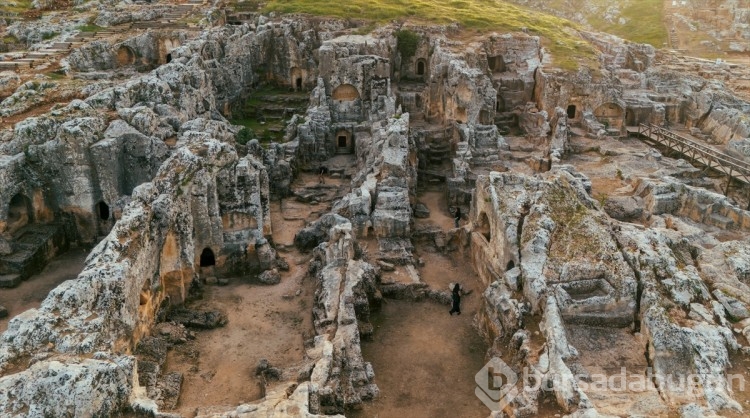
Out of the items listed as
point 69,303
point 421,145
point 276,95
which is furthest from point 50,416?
point 276,95

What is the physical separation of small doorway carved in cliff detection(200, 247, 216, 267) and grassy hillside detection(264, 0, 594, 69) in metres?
A: 28.6

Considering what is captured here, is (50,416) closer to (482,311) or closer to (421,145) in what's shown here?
(482,311)

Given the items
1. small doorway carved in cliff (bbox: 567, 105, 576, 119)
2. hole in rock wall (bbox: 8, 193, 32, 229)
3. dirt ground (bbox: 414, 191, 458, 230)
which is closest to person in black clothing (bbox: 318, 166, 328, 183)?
dirt ground (bbox: 414, 191, 458, 230)

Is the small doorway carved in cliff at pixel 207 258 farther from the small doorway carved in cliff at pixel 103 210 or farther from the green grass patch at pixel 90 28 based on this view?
the green grass patch at pixel 90 28

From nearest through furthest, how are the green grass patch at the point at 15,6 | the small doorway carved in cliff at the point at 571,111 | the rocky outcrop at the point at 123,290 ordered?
1. the rocky outcrop at the point at 123,290
2. the small doorway carved in cliff at the point at 571,111
3. the green grass patch at the point at 15,6

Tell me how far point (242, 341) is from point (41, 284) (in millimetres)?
8085

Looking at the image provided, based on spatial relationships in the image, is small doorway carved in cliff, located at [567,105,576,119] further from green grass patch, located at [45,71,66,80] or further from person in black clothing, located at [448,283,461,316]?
green grass patch, located at [45,71,66,80]

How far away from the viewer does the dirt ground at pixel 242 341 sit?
1795cm

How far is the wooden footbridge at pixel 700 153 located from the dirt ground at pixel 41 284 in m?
28.3

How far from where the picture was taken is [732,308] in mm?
17609

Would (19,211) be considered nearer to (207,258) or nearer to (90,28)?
(207,258)

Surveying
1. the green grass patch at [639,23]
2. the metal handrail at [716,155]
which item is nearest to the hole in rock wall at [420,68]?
the metal handrail at [716,155]

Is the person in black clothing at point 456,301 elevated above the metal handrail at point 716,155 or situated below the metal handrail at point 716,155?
below

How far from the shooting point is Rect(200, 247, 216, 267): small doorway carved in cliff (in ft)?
77.3
